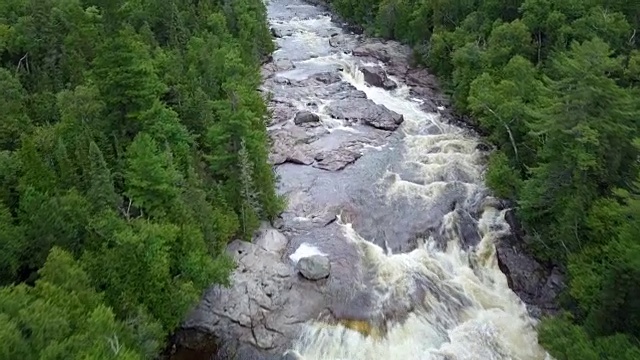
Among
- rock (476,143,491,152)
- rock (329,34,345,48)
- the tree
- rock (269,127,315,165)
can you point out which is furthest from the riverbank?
rock (329,34,345,48)

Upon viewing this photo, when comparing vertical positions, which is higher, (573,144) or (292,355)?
(573,144)

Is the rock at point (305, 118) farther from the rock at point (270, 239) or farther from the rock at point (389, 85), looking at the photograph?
the rock at point (270, 239)

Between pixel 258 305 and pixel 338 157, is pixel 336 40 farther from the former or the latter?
pixel 258 305

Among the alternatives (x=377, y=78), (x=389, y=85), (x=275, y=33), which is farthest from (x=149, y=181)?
(x=275, y=33)

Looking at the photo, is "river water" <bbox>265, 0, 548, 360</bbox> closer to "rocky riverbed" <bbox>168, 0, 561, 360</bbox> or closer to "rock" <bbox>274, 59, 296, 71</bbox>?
"rocky riverbed" <bbox>168, 0, 561, 360</bbox>

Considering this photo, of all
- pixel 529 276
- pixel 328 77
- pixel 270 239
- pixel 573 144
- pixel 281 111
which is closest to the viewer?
pixel 573 144

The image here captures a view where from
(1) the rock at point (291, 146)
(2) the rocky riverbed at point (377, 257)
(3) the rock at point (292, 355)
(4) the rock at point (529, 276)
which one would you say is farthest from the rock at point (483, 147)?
(3) the rock at point (292, 355)
